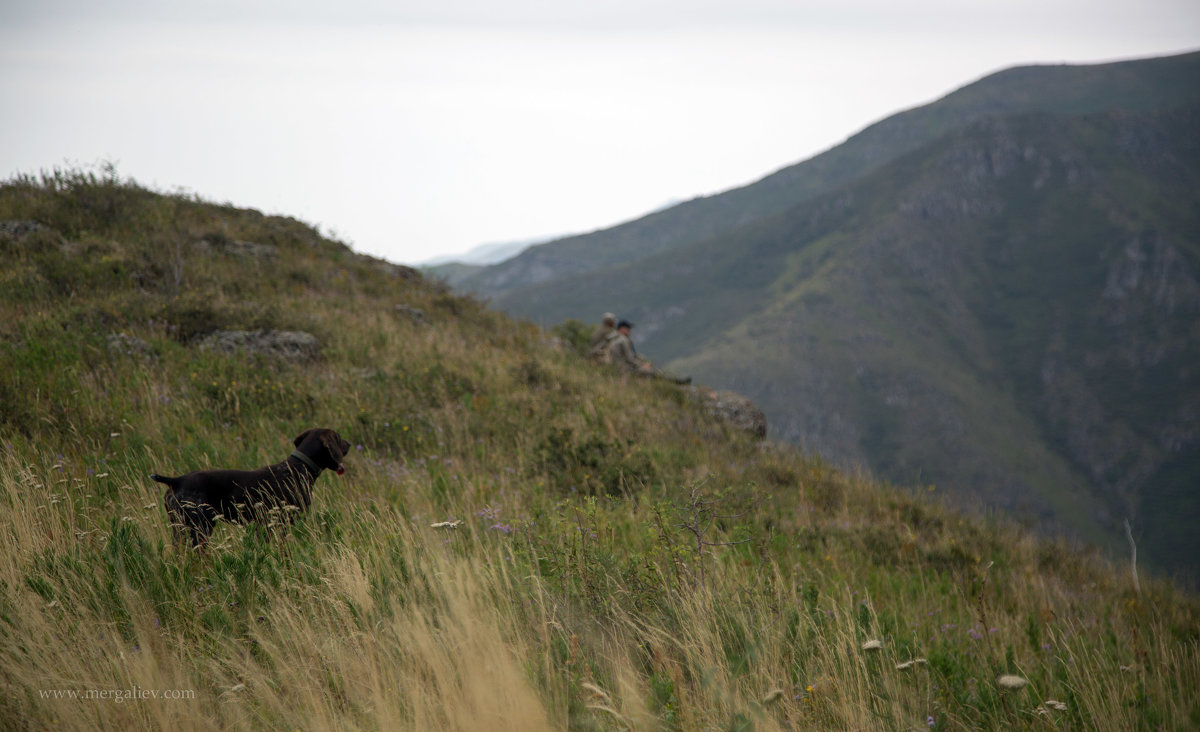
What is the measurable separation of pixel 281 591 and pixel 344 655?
696 millimetres

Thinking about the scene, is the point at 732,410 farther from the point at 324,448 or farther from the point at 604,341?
the point at 324,448

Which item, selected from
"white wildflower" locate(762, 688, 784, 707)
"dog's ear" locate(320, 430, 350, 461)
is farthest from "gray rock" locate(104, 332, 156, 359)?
"white wildflower" locate(762, 688, 784, 707)

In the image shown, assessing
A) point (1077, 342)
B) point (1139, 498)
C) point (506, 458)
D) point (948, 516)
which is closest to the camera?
point (506, 458)

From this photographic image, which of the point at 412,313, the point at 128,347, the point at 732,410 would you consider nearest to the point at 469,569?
the point at 128,347

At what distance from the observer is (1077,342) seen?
178 metres

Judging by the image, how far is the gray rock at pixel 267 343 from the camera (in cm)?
799

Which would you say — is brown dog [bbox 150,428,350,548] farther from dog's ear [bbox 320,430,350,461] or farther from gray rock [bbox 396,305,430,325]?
gray rock [bbox 396,305,430,325]

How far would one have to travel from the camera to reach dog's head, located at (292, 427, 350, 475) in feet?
14.0

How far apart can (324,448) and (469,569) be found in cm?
158

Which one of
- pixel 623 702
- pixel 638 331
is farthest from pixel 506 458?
pixel 638 331

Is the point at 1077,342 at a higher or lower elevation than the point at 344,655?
lower

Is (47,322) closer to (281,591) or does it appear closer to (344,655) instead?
(281,591)

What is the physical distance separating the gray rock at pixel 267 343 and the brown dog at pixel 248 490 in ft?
13.9

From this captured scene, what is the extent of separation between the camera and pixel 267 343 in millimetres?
8289
